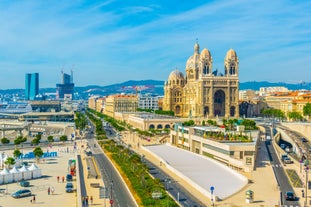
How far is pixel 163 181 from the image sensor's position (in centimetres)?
5269

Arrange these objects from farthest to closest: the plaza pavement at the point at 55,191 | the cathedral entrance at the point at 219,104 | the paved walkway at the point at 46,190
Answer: the cathedral entrance at the point at 219,104
the paved walkway at the point at 46,190
the plaza pavement at the point at 55,191

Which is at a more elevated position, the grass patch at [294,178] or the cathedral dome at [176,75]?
the cathedral dome at [176,75]

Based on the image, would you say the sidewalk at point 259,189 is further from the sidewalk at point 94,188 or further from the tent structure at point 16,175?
the tent structure at point 16,175

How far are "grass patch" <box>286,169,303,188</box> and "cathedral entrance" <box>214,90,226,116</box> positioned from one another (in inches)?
A: 3546

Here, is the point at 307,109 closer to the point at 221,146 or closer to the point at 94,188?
the point at 221,146

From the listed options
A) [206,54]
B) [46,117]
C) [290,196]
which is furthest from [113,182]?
[46,117]

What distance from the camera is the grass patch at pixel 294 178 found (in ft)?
163

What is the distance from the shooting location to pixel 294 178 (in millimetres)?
53844

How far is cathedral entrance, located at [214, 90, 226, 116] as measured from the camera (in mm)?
148750

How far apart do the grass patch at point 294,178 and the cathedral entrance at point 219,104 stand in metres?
90.1

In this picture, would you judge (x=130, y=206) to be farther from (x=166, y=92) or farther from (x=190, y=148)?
(x=166, y=92)

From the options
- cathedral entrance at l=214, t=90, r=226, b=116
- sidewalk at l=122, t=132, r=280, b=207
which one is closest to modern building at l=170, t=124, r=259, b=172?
sidewalk at l=122, t=132, r=280, b=207

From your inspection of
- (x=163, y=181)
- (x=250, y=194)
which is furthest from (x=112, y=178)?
(x=250, y=194)

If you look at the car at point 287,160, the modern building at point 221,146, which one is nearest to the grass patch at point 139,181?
the modern building at point 221,146
